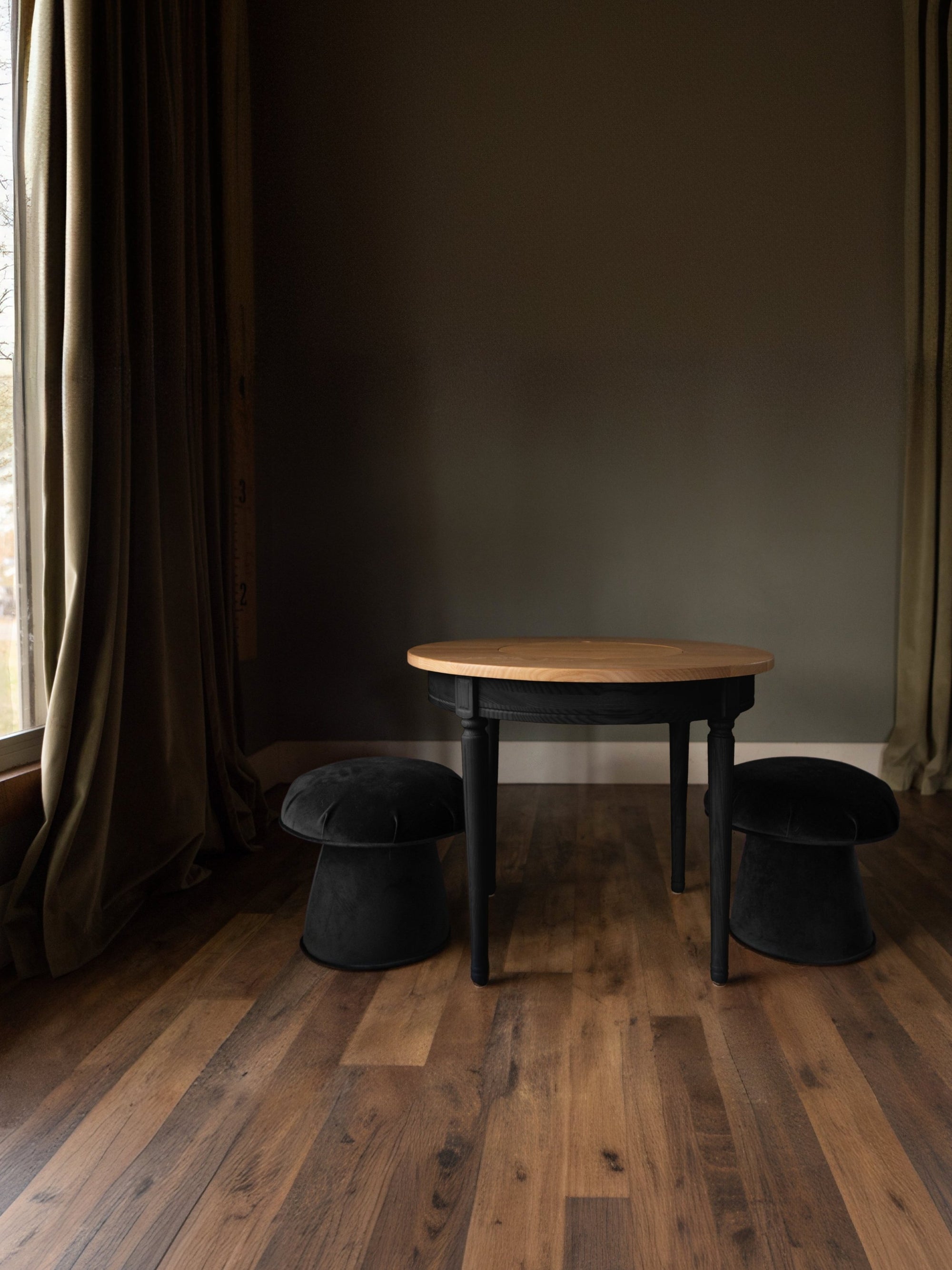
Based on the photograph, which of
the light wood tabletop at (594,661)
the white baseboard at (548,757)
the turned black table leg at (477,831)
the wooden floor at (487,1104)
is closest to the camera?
the wooden floor at (487,1104)

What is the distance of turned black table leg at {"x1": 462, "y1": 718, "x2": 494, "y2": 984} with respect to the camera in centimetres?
169

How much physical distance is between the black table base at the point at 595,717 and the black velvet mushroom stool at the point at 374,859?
0.12 m

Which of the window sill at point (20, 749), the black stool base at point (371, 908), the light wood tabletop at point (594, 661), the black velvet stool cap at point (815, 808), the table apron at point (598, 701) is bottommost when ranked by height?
the black stool base at point (371, 908)

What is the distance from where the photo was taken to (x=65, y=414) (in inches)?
72.9

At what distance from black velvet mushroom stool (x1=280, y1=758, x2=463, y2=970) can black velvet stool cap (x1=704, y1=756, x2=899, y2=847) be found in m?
0.63

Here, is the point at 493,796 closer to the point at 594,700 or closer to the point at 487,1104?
the point at 594,700

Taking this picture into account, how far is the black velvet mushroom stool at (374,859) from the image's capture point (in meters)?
1.76

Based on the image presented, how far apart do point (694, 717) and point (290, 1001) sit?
96 cm

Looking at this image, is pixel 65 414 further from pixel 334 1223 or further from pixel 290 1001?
pixel 334 1223

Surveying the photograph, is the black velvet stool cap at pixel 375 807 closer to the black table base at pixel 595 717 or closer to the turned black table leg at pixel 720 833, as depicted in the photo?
the black table base at pixel 595 717

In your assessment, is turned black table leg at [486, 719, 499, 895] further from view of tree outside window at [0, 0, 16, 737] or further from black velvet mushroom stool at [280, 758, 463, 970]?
view of tree outside window at [0, 0, 16, 737]

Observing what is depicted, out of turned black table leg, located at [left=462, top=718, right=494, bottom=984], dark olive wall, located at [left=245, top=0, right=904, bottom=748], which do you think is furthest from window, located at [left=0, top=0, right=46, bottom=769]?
dark olive wall, located at [left=245, top=0, right=904, bottom=748]

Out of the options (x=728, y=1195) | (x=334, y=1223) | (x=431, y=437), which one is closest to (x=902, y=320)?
(x=431, y=437)

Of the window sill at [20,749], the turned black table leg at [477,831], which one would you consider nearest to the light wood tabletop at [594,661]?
the turned black table leg at [477,831]
